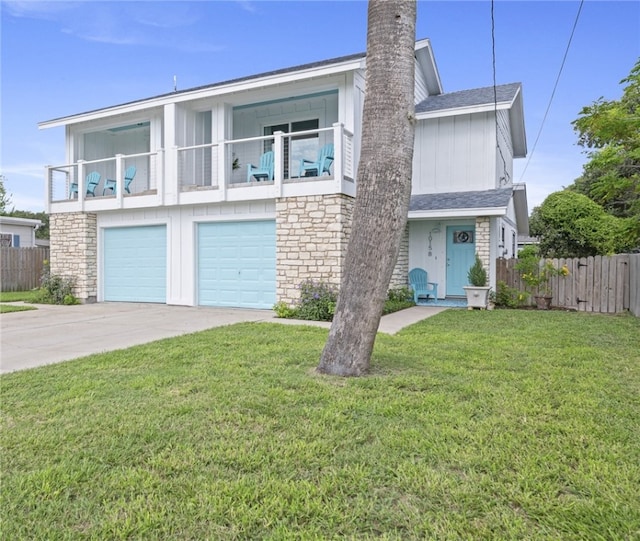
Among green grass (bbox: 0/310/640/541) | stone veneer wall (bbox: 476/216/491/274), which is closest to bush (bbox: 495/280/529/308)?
stone veneer wall (bbox: 476/216/491/274)

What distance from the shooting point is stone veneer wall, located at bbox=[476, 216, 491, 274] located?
1189cm

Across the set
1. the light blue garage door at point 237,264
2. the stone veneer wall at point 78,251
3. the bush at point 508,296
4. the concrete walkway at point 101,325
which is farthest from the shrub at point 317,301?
the stone veneer wall at point 78,251

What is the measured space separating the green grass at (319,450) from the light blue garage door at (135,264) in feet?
25.0

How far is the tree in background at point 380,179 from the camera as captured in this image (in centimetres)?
464

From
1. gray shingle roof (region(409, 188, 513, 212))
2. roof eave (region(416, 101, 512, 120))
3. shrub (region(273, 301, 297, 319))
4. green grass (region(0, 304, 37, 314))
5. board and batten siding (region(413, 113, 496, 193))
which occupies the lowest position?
green grass (region(0, 304, 37, 314))

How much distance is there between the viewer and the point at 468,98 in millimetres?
13914

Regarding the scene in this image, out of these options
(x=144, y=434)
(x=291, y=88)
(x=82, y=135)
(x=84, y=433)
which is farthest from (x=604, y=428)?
(x=82, y=135)

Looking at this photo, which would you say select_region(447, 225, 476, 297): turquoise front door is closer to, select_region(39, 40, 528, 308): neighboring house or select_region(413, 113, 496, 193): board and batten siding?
select_region(39, 40, 528, 308): neighboring house

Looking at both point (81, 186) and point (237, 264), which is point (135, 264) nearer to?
point (81, 186)

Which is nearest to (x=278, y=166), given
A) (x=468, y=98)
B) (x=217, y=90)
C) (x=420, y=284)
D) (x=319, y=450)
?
(x=217, y=90)

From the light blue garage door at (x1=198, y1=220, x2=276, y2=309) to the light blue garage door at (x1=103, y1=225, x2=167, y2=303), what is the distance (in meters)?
1.42

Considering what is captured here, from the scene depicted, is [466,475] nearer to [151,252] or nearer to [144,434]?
[144,434]

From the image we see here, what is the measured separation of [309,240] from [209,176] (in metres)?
4.96

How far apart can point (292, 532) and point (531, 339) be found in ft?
19.8
